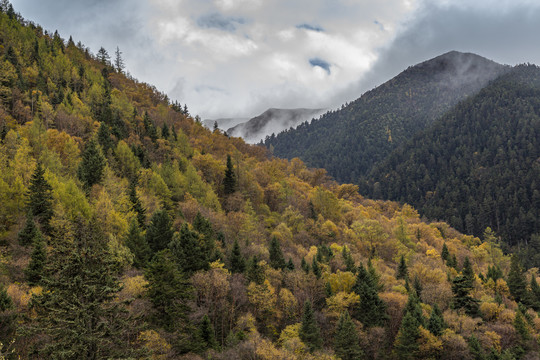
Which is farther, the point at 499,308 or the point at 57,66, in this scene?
the point at 57,66

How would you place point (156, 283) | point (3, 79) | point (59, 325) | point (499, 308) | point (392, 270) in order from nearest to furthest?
point (59, 325) < point (156, 283) < point (499, 308) < point (392, 270) < point (3, 79)

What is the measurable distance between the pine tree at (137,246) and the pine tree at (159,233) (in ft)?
14.0

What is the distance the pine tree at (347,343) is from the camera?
51.8 m

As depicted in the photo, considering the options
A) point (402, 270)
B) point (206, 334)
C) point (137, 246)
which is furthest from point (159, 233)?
point (402, 270)

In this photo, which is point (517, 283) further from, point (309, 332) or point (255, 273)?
point (255, 273)

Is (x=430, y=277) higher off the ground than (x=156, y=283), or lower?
lower

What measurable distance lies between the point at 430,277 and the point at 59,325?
239 feet

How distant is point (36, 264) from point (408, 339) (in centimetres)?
5302

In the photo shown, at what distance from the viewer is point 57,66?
409 feet

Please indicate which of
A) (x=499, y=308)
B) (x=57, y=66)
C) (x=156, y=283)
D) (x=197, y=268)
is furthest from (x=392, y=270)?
(x=57, y=66)

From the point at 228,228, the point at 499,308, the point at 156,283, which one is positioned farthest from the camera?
the point at 228,228

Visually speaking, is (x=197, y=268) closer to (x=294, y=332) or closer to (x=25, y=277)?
(x=294, y=332)

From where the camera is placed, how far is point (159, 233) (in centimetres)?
5591

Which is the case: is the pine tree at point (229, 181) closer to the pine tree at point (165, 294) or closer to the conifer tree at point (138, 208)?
the conifer tree at point (138, 208)
